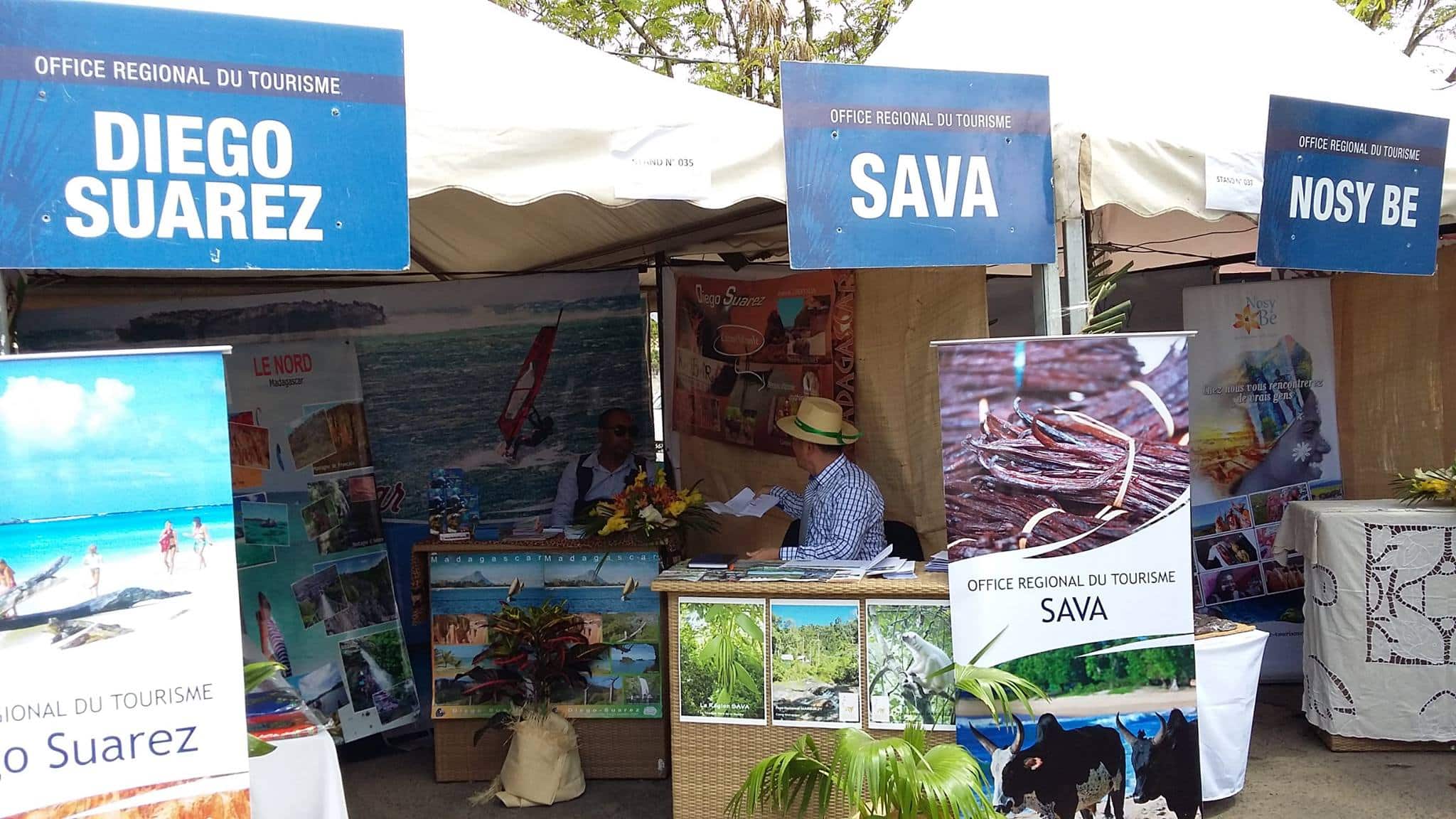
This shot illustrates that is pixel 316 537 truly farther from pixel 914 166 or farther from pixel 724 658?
pixel 914 166

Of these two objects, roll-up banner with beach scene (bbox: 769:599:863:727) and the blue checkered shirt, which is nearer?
roll-up banner with beach scene (bbox: 769:599:863:727)

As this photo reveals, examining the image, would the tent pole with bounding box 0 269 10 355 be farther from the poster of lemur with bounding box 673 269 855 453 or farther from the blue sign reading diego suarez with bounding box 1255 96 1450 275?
the blue sign reading diego suarez with bounding box 1255 96 1450 275

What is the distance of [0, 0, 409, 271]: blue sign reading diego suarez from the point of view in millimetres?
2273

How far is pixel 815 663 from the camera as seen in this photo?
329 centimetres

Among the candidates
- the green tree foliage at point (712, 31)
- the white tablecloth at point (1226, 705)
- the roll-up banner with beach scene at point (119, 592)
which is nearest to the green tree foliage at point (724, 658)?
the roll-up banner with beach scene at point (119, 592)

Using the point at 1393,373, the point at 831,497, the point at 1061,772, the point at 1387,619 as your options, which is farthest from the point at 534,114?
the point at 1393,373

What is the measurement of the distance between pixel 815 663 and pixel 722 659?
0.93 ft

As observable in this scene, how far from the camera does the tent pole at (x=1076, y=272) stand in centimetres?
332

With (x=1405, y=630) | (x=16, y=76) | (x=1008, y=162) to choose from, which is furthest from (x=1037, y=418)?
(x=16, y=76)

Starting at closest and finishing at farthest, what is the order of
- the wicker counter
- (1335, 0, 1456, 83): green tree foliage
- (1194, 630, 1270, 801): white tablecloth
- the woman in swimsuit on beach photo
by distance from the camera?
the woman in swimsuit on beach photo, the wicker counter, (1194, 630, 1270, 801): white tablecloth, (1335, 0, 1456, 83): green tree foliage

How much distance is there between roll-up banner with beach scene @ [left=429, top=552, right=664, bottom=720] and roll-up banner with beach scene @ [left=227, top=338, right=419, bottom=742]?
0.67 m

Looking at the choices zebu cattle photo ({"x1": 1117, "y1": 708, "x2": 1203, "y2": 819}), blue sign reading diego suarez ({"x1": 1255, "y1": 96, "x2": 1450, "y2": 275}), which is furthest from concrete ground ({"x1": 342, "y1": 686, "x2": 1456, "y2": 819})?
blue sign reading diego suarez ({"x1": 1255, "y1": 96, "x2": 1450, "y2": 275})

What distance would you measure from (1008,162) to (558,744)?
8.34 ft

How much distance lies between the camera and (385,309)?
5715 mm
